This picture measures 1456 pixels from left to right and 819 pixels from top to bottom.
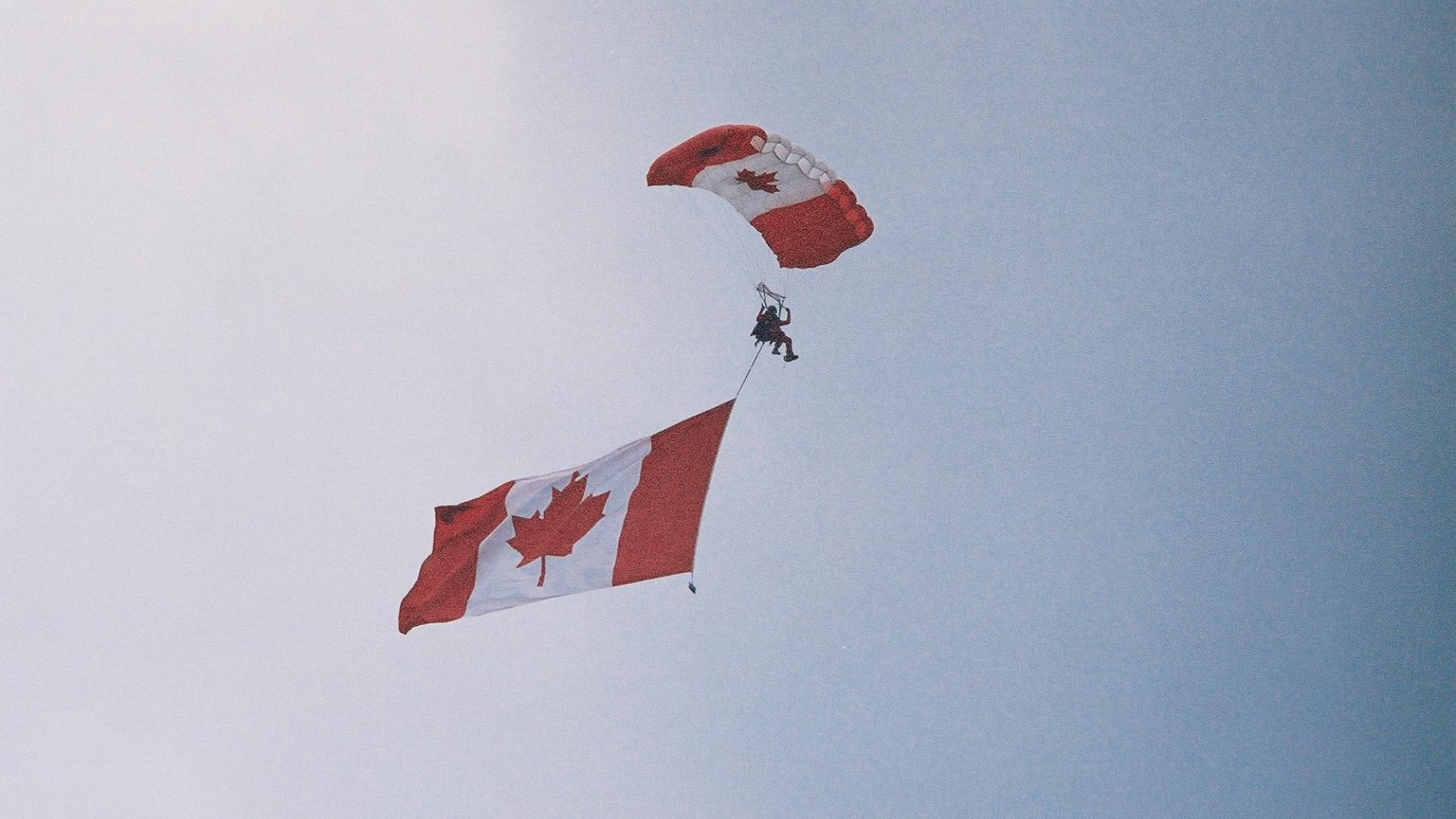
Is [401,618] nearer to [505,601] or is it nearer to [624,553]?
[505,601]

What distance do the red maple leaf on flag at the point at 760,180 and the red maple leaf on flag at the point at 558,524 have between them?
5.45 m

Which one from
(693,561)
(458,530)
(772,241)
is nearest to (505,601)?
(458,530)

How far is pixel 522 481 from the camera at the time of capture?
18.1 m

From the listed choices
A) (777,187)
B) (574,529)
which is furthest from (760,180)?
(574,529)

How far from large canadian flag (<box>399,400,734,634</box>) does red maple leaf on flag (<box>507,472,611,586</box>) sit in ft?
0.04

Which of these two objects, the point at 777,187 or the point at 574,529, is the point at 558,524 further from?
the point at 777,187

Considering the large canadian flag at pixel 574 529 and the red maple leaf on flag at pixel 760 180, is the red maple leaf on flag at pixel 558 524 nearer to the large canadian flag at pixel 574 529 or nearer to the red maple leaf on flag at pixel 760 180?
the large canadian flag at pixel 574 529

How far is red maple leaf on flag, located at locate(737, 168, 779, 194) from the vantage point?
17.0m

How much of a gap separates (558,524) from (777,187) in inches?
253

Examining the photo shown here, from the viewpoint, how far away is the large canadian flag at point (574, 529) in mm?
17156

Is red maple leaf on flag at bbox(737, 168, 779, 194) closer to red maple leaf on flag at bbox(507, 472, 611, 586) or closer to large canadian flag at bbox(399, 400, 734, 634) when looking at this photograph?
large canadian flag at bbox(399, 400, 734, 634)

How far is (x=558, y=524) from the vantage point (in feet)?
58.2

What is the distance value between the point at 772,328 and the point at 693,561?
167 inches

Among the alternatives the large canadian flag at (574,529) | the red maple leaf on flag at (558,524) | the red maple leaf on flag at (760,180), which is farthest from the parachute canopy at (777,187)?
the red maple leaf on flag at (558,524)
